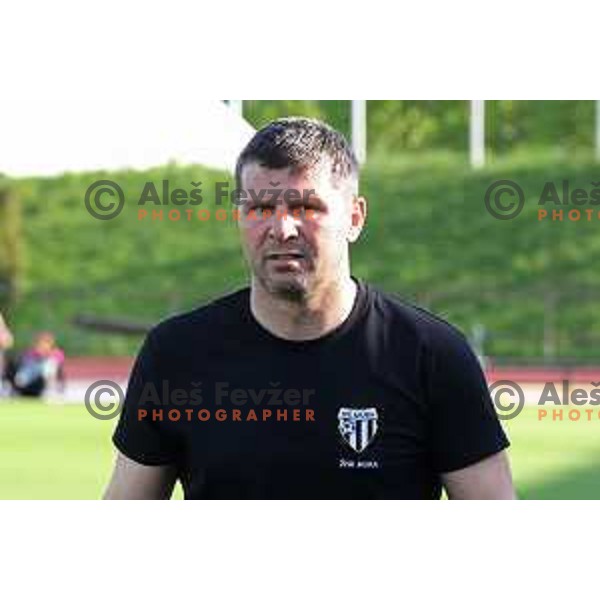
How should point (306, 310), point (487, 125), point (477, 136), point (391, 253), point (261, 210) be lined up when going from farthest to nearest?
point (487, 125), point (477, 136), point (391, 253), point (306, 310), point (261, 210)

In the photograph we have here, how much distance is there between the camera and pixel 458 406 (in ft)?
9.61

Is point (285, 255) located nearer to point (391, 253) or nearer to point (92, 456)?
point (92, 456)

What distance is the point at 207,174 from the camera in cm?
2581

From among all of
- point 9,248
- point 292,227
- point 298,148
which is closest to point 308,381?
point 292,227

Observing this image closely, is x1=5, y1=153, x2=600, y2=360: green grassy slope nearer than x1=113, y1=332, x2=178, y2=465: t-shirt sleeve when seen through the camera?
No

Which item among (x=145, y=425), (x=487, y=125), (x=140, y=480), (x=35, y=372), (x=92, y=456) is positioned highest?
(x=487, y=125)

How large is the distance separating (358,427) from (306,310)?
27cm

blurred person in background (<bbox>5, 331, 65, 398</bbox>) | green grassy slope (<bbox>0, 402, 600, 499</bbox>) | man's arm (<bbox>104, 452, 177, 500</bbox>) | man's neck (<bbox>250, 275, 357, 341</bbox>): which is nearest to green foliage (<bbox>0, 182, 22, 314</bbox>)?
blurred person in background (<bbox>5, 331, 65, 398</bbox>)

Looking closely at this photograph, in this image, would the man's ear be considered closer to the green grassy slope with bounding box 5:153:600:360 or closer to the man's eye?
the man's eye

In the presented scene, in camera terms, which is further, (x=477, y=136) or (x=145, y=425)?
(x=477, y=136)

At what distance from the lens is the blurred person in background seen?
776 inches

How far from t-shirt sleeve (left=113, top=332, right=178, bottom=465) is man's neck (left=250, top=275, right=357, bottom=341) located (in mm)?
249

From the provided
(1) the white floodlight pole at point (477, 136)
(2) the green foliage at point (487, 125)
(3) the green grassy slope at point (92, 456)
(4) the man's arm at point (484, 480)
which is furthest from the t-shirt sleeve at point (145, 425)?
(2) the green foliage at point (487, 125)

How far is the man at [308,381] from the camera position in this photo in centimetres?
287
